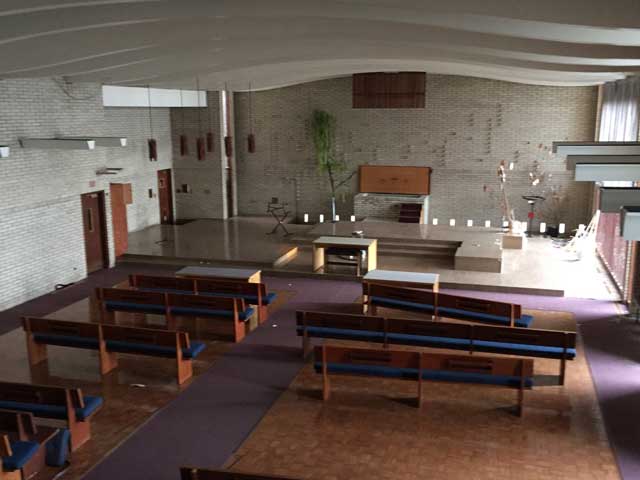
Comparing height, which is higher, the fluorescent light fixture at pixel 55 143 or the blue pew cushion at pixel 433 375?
the fluorescent light fixture at pixel 55 143

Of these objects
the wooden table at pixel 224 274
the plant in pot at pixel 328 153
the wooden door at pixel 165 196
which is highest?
the plant in pot at pixel 328 153

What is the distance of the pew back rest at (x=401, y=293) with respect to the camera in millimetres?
10195

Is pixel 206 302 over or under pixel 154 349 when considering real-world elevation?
over

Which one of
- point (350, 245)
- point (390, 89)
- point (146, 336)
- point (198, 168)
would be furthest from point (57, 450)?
point (390, 89)

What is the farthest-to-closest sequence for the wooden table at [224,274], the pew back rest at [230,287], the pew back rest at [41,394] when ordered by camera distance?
the wooden table at [224,274] → the pew back rest at [230,287] → the pew back rest at [41,394]

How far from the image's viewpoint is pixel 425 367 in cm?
744

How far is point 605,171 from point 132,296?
746 cm

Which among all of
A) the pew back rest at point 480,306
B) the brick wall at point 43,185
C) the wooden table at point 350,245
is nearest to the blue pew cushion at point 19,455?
the pew back rest at point 480,306

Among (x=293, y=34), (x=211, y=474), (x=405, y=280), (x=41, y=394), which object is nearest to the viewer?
(x=211, y=474)

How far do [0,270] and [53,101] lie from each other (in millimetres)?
3646

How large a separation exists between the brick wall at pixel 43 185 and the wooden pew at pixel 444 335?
6.35 m

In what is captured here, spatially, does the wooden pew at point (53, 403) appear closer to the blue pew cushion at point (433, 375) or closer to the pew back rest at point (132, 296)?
the blue pew cushion at point (433, 375)

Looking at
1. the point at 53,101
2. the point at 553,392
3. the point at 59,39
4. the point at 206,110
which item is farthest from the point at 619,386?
the point at 206,110

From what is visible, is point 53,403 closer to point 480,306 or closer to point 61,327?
point 61,327
